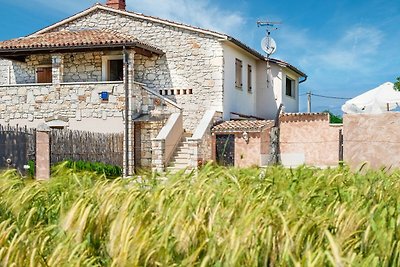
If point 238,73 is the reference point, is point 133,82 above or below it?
below

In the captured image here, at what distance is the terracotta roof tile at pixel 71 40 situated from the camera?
21578 mm

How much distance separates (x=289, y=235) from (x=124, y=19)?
21.8m

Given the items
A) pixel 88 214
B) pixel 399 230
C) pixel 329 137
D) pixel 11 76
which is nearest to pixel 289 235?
pixel 399 230

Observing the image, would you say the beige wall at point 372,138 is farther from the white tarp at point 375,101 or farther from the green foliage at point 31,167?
the white tarp at point 375,101

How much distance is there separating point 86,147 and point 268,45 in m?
10.2

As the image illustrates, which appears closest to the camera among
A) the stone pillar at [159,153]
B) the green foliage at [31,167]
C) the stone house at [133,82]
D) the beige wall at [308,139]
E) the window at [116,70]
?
the green foliage at [31,167]

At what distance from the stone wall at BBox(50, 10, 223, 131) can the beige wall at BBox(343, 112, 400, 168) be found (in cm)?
1419

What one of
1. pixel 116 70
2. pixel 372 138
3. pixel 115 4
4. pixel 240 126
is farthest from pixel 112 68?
pixel 372 138

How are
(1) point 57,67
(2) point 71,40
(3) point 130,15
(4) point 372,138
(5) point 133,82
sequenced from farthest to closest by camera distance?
(3) point 130,15, (1) point 57,67, (2) point 71,40, (5) point 133,82, (4) point 372,138

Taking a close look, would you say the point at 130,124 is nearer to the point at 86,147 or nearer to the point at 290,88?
the point at 86,147

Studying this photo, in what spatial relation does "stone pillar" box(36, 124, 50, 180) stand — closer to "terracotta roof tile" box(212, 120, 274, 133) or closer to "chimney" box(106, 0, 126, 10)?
"terracotta roof tile" box(212, 120, 274, 133)

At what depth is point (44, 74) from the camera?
24.2m

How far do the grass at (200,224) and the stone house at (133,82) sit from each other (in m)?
15.1

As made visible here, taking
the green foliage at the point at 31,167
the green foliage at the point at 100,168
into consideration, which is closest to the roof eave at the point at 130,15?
the green foliage at the point at 100,168
